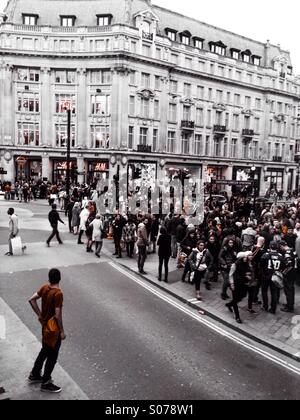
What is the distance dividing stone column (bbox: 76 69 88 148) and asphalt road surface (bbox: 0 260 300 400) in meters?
35.0


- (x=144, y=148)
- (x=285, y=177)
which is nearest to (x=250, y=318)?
(x=144, y=148)

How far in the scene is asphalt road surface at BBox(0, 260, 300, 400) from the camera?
627 centimetres

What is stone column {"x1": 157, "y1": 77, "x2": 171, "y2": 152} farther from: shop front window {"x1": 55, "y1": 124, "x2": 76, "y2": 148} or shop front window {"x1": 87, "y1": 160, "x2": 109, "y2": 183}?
shop front window {"x1": 55, "y1": 124, "x2": 76, "y2": 148}

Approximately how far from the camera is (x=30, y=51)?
41719 millimetres

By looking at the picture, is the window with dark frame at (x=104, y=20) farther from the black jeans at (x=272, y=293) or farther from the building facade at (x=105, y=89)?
the black jeans at (x=272, y=293)

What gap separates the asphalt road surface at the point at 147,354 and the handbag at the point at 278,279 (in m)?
2.21

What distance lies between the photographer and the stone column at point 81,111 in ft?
142

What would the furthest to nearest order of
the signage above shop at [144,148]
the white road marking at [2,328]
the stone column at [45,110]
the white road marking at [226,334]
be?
the signage above shop at [144,148]
the stone column at [45,110]
the white road marking at [2,328]
the white road marking at [226,334]

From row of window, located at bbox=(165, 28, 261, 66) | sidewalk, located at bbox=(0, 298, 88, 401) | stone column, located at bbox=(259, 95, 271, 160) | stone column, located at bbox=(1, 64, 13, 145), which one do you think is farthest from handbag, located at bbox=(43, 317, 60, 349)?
stone column, located at bbox=(259, 95, 271, 160)

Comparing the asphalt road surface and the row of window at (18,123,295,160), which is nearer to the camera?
the asphalt road surface

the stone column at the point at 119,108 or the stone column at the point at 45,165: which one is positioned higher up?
the stone column at the point at 119,108

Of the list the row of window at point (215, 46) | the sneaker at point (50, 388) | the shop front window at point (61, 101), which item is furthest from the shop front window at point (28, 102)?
the sneaker at point (50, 388)

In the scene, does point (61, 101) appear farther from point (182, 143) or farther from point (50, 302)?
point (50, 302)

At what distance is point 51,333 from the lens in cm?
587
